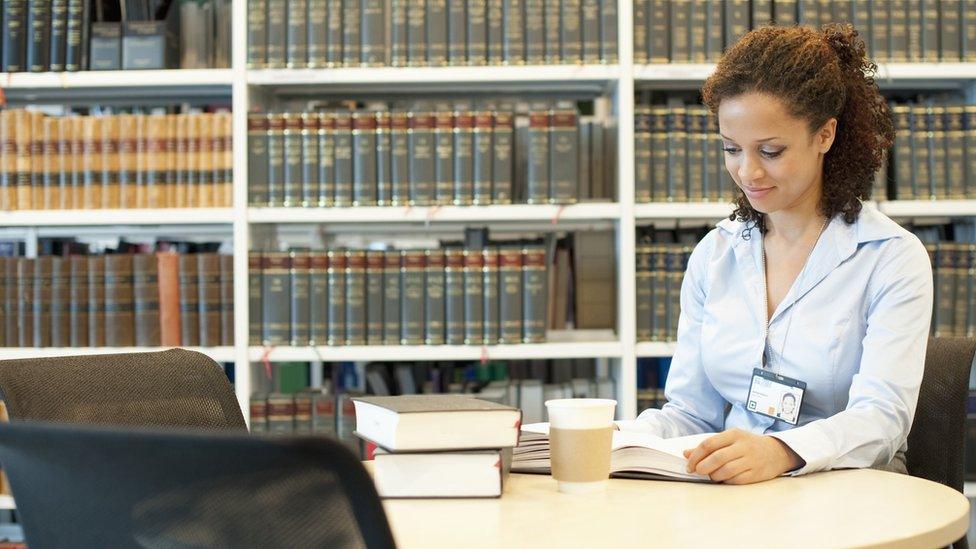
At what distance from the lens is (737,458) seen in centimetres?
119

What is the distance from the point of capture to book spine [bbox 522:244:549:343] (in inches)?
107

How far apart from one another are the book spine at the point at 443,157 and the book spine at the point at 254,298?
0.51 m

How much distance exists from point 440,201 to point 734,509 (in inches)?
70.4

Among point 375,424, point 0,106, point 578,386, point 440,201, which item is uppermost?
point 0,106

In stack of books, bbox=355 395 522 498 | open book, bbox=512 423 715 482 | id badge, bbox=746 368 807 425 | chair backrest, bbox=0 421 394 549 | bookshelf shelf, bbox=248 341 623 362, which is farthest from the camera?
bookshelf shelf, bbox=248 341 623 362

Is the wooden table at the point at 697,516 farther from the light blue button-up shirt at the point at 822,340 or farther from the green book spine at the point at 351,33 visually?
the green book spine at the point at 351,33

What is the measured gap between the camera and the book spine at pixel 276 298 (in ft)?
8.98

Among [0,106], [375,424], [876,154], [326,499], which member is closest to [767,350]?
[876,154]

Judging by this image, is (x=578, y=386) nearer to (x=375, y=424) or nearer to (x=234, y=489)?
(x=375, y=424)

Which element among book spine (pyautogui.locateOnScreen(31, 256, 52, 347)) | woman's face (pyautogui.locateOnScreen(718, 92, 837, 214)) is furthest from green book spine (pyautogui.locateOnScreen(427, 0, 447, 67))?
woman's face (pyautogui.locateOnScreen(718, 92, 837, 214))

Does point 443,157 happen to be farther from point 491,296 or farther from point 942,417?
point 942,417

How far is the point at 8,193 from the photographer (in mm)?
2812

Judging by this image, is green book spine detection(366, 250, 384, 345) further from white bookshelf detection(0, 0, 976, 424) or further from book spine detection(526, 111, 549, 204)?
book spine detection(526, 111, 549, 204)

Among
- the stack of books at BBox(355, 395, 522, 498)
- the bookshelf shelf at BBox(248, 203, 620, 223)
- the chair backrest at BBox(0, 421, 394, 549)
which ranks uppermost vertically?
the bookshelf shelf at BBox(248, 203, 620, 223)
